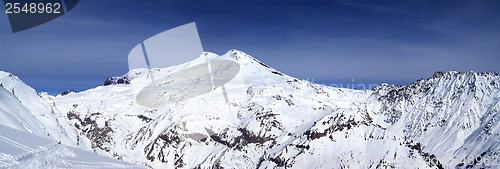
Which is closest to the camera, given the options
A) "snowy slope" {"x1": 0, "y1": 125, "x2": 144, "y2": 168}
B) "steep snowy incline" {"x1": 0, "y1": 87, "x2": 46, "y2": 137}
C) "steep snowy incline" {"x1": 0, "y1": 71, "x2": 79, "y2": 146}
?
"snowy slope" {"x1": 0, "y1": 125, "x2": 144, "y2": 168}

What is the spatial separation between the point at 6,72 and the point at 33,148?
394ft

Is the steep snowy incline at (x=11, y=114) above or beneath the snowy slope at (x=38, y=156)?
above

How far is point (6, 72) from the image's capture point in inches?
5290

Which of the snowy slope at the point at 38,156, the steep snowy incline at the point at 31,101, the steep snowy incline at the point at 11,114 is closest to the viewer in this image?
the snowy slope at the point at 38,156

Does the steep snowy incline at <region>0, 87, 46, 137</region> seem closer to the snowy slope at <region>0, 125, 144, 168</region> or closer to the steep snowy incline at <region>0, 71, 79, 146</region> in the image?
the snowy slope at <region>0, 125, 144, 168</region>

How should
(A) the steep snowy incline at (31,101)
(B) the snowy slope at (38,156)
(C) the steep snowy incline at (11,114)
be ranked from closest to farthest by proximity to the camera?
(B) the snowy slope at (38,156)
(C) the steep snowy incline at (11,114)
(A) the steep snowy incline at (31,101)

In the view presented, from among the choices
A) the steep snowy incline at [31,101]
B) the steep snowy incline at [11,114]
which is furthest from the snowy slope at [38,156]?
the steep snowy incline at [31,101]

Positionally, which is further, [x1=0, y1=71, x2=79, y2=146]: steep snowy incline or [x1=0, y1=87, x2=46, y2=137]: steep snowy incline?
[x1=0, y1=71, x2=79, y2=146]: steep snowy incline

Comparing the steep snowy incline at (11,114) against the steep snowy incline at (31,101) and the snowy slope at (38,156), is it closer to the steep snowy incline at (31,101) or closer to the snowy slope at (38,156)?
the snowy slope at (38,156)

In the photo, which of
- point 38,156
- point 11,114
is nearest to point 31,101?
point 11,114

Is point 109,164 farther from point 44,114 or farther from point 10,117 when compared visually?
point 44,114

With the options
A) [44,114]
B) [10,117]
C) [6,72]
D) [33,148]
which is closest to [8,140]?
[33,148]

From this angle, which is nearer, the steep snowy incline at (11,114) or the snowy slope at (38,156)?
the snowy slope at (38,156)

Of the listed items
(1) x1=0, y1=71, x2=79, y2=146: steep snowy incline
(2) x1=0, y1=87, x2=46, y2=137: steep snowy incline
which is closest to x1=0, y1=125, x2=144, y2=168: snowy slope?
(2) x1=0, y1=87, x2=46, y2=137: steep snowy incline
